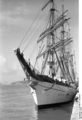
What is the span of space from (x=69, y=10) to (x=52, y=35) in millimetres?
1216

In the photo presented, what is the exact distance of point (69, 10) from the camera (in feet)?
10.1

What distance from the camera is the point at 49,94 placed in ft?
14.5

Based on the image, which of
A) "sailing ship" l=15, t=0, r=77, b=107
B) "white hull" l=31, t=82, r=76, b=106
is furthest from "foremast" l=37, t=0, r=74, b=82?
"white hull" l=31, t=82, r=76, b=106

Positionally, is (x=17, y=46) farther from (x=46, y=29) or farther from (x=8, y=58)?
(x=46, y=29)

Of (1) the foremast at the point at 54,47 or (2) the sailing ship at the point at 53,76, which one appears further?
(2) the sailing ship at the point at 53,76

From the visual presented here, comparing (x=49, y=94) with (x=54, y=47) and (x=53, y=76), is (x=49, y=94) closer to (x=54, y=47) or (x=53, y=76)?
(x=53, y=76)

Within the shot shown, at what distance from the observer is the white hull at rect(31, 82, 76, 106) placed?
14.1 feet

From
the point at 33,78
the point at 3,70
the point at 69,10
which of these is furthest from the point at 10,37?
the point at 33,78

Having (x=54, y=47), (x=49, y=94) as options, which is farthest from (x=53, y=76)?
(x=54, y=47)

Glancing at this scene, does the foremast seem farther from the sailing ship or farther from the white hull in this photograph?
the white hull

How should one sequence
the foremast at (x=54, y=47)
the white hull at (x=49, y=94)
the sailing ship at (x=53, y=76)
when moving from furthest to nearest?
the white hull at (x=49, y=94)
the sailing ship at (x=53, y=76)
the foremast at (x=54, y=47)

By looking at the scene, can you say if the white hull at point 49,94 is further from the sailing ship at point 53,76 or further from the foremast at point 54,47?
the foremast at point 54,47

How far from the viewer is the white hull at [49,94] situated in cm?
430

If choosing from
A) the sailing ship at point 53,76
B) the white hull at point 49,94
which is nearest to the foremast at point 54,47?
the sailing ship at point 53,76
